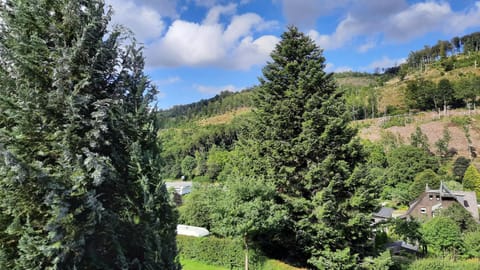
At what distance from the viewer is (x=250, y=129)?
1573 cm

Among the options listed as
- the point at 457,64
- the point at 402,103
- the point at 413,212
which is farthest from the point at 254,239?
the point at 457,64

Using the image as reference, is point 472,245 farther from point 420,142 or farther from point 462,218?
point 420,142

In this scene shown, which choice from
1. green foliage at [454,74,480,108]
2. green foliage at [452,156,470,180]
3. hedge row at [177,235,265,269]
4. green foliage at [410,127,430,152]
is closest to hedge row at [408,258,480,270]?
hedge row at [177,235,265,269]

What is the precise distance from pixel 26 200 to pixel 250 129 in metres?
13.1

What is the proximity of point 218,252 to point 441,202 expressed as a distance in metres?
23.6

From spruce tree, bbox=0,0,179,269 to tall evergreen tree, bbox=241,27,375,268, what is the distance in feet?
33.4

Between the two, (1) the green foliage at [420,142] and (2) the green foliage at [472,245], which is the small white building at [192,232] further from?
(1) the green foliage at [420,142]

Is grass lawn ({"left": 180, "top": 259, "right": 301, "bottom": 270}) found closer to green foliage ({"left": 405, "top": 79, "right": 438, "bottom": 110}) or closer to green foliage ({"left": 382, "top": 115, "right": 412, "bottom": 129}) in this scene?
green foliage ({"left": 382, "top": 115, "right": 412, "bottom": 129})

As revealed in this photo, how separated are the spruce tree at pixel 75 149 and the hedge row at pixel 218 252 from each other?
10204 mm

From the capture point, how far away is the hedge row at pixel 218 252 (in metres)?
13.1

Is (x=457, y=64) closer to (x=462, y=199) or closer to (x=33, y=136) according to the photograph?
(x=462, y=199)

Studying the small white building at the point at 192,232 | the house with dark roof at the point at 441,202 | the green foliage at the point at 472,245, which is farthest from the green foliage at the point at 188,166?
the green foliage at the point at 472,245

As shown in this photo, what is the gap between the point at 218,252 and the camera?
567 inches

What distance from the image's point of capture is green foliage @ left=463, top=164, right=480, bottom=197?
32.2m
